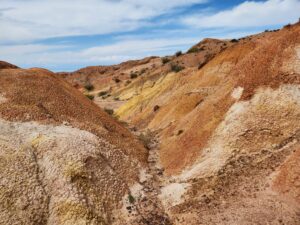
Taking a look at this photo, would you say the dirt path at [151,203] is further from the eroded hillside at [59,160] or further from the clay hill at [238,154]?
the eroded hillside at [59,160]

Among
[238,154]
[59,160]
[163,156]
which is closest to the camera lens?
[59,160]

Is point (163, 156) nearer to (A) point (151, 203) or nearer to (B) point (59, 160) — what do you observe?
(A) point (151, 203)

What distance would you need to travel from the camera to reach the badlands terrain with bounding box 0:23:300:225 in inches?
768

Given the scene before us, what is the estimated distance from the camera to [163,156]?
28.2m

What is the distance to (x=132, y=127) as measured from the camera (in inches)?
1678

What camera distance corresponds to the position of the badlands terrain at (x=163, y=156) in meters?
19.5

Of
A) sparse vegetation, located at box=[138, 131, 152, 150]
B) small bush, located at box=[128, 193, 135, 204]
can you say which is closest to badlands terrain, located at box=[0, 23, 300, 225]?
small bush, located at box=[128, 193, 135, 204]

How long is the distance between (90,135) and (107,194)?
15.9 feet

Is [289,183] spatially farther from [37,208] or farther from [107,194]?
[37,208]

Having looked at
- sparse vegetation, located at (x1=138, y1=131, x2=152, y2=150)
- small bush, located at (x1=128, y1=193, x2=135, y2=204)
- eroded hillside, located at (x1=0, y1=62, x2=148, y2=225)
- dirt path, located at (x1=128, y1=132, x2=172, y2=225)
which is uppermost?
eroded hillside, located at (x1=0, y1=62, x2=148, y2=225)

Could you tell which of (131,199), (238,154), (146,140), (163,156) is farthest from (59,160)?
(146,140)

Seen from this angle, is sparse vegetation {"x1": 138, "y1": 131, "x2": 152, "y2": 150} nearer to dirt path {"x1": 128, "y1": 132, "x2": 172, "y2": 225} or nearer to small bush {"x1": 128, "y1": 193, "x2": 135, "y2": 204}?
dirt path {"x1": 128, "y1": 132, "x2": 172, "y2": 225}

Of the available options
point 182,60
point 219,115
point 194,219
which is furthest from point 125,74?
point 194,219

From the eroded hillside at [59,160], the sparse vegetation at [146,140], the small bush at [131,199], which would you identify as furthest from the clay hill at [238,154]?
the eroded hillside at [59,160]
